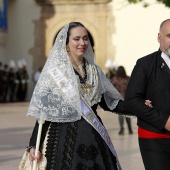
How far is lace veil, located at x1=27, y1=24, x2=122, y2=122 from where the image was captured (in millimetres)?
4742

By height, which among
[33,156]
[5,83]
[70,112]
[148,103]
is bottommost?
[5,83]

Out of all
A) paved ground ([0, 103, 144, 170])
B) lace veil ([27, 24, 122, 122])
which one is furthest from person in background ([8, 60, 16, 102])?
lace veil ([27, 24, 122, 122])

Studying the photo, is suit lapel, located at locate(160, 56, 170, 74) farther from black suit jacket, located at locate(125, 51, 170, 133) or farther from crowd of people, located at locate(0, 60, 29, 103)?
crowd of people, located at locate(0, 60, 29, 103)

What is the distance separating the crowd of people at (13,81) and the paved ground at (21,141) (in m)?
4.51

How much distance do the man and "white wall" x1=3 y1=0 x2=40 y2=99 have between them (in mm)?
19425

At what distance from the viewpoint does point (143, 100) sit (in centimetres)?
436

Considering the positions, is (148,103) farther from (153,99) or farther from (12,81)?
(12,81)

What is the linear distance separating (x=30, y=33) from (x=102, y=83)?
1907 cm

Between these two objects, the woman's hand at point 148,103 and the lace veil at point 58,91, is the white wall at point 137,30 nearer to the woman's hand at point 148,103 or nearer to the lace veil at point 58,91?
the lace veil at point 58,91

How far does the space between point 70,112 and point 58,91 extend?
19 cm

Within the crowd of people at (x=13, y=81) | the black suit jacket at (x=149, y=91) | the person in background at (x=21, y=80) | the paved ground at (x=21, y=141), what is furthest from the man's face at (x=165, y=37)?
the person in background at (x=21, y=80)

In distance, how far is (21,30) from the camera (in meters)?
23.9

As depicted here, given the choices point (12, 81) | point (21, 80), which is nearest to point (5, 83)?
point (12, 81)

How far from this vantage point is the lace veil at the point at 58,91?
15.6ft
